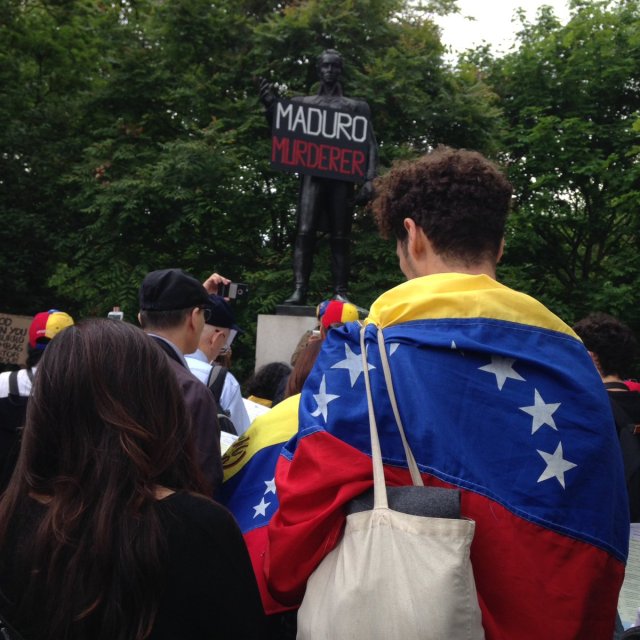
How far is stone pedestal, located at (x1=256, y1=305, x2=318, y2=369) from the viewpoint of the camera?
8.46 meters

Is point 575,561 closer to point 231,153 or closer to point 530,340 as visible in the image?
point 530,340

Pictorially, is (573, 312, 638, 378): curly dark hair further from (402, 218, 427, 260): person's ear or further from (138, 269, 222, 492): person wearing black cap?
(402, 218, 427, 260): person's ear

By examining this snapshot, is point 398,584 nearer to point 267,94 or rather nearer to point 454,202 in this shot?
point 454,202

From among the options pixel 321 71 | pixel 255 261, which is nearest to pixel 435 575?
pixel 321 71

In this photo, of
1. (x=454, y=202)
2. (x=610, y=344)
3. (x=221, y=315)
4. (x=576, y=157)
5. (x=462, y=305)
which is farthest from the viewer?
(x=576, y=157)

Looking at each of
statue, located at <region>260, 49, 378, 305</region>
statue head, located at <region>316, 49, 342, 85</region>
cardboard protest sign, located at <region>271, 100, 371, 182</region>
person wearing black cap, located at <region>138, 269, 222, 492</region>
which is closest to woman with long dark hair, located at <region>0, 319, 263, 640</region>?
person wearing black cap, located at <region>138, 269, 222, 492</region>

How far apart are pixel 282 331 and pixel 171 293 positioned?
5.96 metres

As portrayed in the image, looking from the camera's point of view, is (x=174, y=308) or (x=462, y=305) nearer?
(x=462, y=305)

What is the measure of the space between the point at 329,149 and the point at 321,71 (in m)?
1.49

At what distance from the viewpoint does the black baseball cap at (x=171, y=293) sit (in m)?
2.60

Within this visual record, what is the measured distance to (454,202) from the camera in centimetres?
172

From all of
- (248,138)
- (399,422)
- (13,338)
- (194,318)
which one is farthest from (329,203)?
(399,422)

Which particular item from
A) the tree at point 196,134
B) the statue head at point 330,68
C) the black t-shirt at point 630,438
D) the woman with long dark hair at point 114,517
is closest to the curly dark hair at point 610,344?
the black t-shirt at point 630,438

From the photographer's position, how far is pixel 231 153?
12.6m
